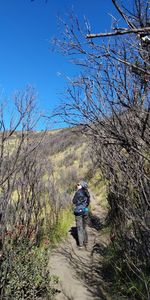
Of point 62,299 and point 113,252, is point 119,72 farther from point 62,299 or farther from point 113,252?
point 113,252

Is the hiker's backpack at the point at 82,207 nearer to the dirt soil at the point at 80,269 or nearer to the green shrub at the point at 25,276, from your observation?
the dirt soil at the point at 80,269

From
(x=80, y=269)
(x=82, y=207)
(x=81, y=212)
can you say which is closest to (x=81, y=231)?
(x=81, y=212)

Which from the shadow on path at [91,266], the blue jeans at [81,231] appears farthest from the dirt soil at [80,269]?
the blue jeans at [81,231]

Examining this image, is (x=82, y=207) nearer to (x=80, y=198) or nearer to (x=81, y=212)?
(x=81, y=212)

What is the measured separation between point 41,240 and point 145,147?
6.18 m

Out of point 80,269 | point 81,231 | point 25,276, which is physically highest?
point 81,231

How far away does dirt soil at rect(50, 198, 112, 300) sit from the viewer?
6484 millimetres

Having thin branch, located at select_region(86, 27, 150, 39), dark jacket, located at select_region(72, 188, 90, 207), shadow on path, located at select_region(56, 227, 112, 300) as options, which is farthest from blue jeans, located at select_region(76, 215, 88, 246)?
thin branch, located at select_region(86, 27, 150, 39)

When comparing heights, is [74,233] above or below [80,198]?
below

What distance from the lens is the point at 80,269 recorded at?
7.91 m

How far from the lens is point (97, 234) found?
38.0 ft

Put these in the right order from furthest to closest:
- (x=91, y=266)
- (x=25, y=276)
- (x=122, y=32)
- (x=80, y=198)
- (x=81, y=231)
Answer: (x=80, y=198) → (x=81, y=231) → (x=91, y=266) → (x=25, y=276) → (x=122, y=32)

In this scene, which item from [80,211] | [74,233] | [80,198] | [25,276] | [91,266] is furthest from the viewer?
[74,233]

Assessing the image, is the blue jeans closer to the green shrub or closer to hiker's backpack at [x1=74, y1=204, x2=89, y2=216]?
hiker's backpack at [x1=74, y1=204, x2=89, y2=216]
